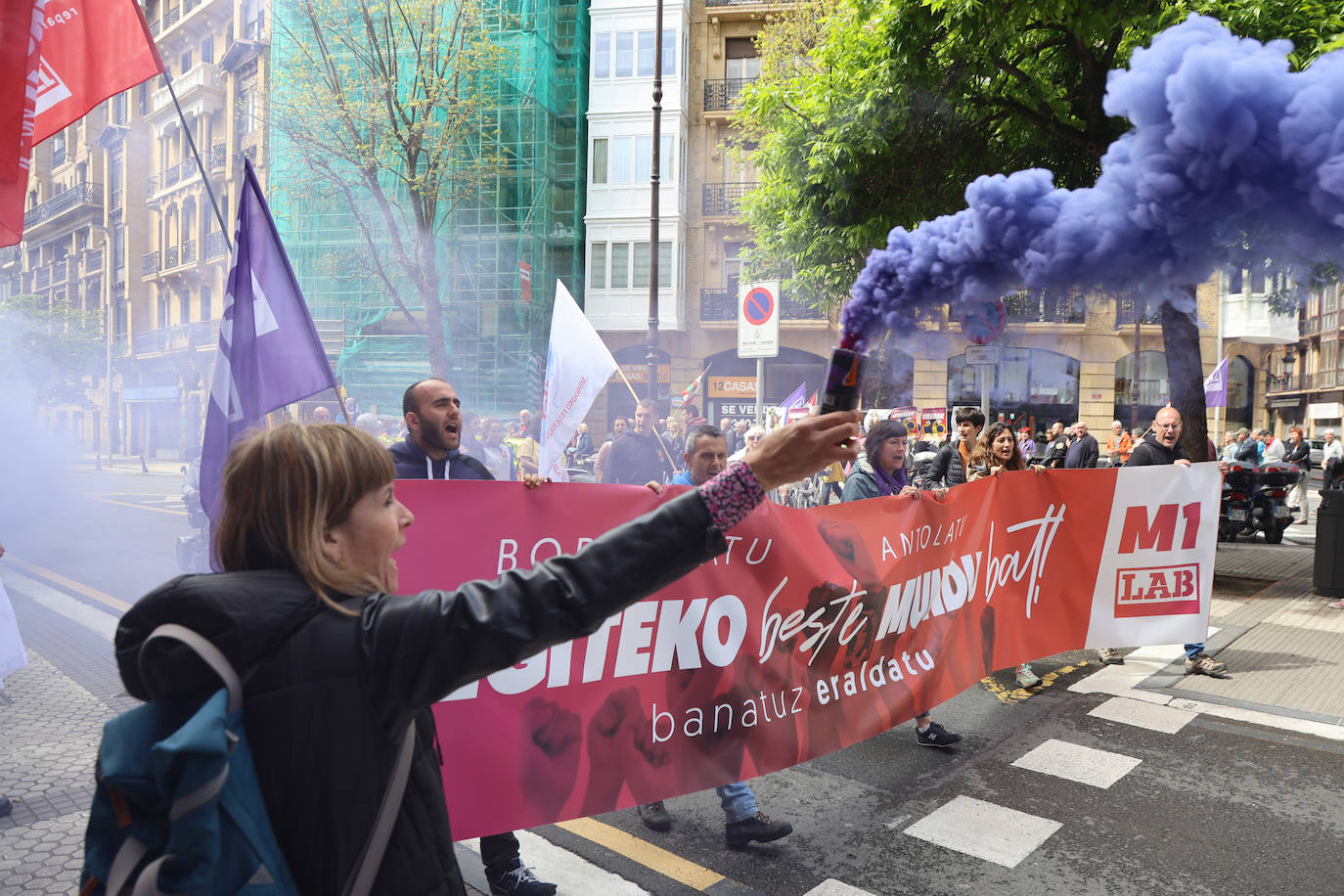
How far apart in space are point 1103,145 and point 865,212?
254 centimetres

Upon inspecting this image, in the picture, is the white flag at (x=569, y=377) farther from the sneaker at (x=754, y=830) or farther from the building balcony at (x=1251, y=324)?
the building balcony at (x=1251, y=324)

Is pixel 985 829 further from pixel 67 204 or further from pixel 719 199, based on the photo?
pixel 67 204

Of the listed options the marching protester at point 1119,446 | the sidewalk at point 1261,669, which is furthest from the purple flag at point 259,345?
the marching protester at point 1119,446

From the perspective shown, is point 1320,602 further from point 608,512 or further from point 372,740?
point 372,740

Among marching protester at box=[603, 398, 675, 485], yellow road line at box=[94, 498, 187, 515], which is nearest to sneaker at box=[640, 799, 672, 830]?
marching protester at box=[603, 398, 675, 485]

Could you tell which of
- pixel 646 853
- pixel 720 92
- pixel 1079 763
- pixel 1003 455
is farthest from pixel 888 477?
pixel 720 92

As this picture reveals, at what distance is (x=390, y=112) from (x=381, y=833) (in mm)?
20673

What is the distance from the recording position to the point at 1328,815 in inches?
157

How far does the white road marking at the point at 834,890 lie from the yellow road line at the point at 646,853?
1.18 feet

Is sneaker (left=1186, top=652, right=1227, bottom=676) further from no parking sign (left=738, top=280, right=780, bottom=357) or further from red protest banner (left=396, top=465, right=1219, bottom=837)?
no parking sign (left=738, top=280, right=780, bottom=357)

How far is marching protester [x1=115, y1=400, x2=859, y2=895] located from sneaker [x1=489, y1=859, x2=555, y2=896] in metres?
1.95

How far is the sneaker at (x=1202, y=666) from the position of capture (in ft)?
20.2

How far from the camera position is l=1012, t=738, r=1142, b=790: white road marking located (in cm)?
441

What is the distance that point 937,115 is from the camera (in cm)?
997
